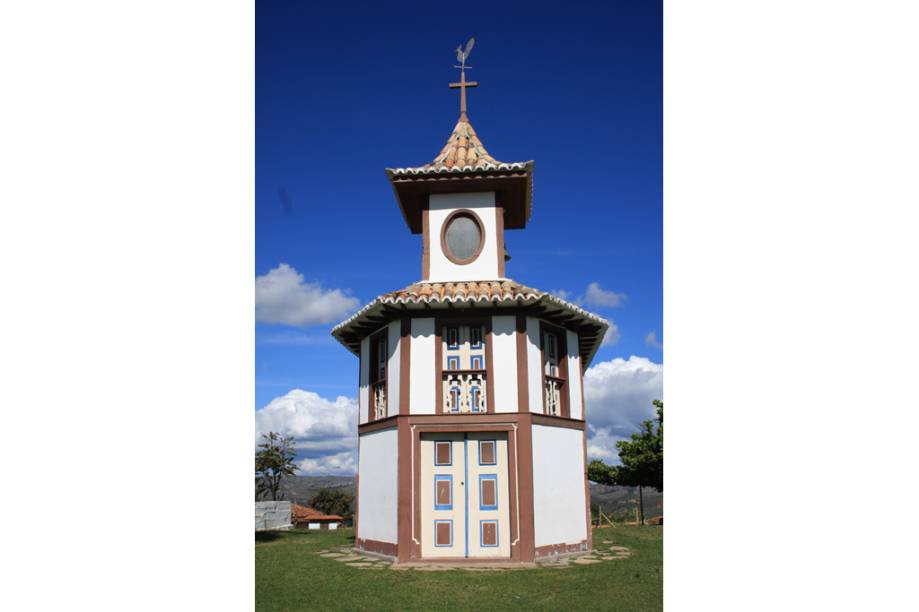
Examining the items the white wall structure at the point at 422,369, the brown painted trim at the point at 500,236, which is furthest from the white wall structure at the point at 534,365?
the white wall structure at the point at 422,369

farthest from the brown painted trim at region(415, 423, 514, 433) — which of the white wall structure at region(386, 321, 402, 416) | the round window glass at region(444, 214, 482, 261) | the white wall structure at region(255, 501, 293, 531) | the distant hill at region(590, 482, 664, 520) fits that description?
the distant hill at region(590, 482, 664, 520)

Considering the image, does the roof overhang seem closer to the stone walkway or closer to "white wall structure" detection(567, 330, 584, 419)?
"white wall structure" detection(567, 330, 584, 419)

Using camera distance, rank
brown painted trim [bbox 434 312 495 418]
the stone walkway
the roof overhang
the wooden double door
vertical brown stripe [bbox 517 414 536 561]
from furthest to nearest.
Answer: the roof overhang < brown painted trim [bbox 434 312 495 418] < the wooden double door < vertical brown stripe [bbox 517 414 536 561] < the stone walkway

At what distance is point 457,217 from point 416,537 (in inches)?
288

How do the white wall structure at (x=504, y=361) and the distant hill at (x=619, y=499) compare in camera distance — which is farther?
the distant hill at (x=619, y=499)

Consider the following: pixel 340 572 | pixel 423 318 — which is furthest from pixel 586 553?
pixel 423 318

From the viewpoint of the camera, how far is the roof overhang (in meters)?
13.4

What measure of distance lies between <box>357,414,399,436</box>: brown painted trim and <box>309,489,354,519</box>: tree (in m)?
35.9

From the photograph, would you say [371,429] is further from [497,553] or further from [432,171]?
[432,171]

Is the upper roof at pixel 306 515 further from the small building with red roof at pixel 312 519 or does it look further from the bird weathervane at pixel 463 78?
the bird weathervane at pixel 463 78

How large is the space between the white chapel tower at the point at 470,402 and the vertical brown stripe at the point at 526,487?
2 centimetres

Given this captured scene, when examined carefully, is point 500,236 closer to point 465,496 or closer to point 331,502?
point 465,496

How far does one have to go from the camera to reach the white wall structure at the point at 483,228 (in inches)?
538

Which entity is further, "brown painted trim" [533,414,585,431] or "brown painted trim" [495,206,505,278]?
"brown painted trim" [495,206,505,278]
